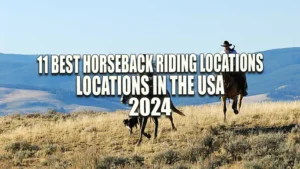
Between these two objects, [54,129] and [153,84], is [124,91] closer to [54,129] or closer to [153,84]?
[153,84]

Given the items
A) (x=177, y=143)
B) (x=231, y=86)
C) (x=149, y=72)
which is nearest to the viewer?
(x=177, y=143)

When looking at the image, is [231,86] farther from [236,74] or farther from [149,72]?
[149,72]

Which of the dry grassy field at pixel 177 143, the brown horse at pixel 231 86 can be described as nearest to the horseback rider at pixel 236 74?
the brown horse at pixel 231 86

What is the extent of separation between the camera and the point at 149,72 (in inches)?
798

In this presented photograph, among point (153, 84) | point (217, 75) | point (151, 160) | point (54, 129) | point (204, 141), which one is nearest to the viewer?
point (151, 160)

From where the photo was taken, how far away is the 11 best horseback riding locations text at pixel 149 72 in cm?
2044

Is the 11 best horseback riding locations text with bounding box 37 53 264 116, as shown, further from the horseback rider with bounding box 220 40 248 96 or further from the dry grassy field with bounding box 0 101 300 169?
the dry grassy field with bounding box 0 101 300 169

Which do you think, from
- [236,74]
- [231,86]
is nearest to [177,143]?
[231,86]

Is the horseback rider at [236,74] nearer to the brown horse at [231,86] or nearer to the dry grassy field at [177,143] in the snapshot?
the brown horse at [231,86]

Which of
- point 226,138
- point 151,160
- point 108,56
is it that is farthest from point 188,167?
point 108,56

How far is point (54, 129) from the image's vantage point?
933 inches

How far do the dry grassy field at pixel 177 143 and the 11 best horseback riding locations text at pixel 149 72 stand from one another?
115cm

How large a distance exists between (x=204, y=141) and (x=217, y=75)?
4435 millimetres

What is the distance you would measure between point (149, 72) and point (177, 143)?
265 centimetres
